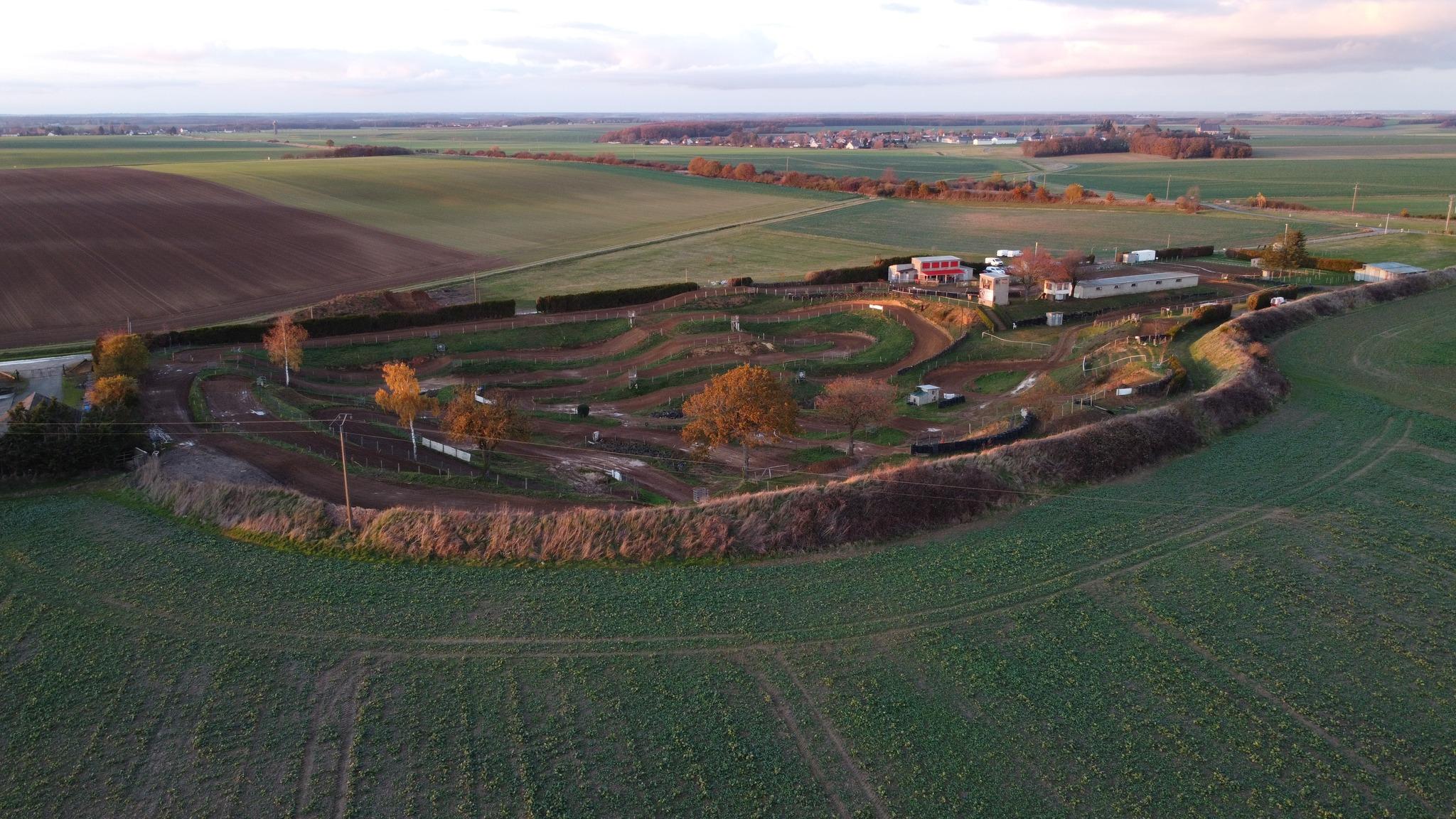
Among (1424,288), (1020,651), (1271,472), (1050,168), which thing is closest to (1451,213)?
(1424,288)

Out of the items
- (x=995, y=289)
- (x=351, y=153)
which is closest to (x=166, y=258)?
(x=995, y=289)

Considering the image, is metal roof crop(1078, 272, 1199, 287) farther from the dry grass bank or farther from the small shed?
the dry grass bank

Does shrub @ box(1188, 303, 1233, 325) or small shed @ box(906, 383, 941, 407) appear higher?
shrub @ box(1188, 303, 1233, 325)

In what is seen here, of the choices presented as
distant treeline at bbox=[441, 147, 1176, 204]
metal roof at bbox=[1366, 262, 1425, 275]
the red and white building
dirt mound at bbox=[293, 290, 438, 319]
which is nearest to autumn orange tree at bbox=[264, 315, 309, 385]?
dirt mound at bbox=[293, 290, 438, 319]

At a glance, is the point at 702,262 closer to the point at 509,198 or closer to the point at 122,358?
the point at 509,198

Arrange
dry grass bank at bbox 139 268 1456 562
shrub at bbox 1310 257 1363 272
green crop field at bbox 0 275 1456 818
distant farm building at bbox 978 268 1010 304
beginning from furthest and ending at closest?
shrub at bbox 1310 257 1363 272 → distant farm building at bbox 978 268 1010 304 → dry grass bank at bbox 139 268 1456 562 → green crop field at bbox 0 275 1456 818

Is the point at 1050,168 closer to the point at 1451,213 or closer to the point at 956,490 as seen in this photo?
the point at 1451,213

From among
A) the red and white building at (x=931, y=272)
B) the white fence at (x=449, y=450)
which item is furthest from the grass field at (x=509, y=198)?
the white fence at (x=449, y=450)
